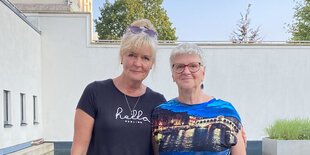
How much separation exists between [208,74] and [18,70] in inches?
267

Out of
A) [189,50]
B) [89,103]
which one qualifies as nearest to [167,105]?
[189,50]

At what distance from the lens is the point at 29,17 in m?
11.9

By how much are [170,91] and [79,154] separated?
34.6 feet

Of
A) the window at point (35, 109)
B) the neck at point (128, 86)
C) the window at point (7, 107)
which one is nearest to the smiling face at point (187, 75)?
the neck at point (128, 86)

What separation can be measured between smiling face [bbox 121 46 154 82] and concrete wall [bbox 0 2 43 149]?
702 centimetres

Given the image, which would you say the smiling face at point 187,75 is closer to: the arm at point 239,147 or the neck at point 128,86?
the neck at point 128,86

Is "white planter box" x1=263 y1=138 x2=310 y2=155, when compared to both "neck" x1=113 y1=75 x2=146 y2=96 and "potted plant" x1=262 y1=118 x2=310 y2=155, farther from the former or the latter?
"neck" x1=113 y1=75 x2=146 y2=96

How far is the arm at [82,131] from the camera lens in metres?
1.90

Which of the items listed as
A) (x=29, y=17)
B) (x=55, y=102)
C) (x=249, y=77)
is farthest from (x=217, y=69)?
(x=29, y=17)

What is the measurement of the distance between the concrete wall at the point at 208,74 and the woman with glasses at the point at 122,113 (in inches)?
393

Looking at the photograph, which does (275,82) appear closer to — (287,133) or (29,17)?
(287,133)

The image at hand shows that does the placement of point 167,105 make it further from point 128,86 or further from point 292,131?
point 292,131

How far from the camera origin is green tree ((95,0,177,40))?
23855 millimetres

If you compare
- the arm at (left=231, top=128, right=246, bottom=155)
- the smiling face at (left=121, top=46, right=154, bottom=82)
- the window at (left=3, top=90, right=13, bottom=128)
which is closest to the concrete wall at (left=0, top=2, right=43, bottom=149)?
the window at (left=3, top=90, right=13, bottom=128)
